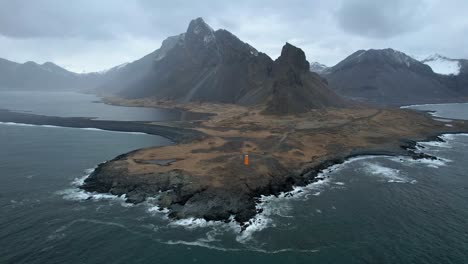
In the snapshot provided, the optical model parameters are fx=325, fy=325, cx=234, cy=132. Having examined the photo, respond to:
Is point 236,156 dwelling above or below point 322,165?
above

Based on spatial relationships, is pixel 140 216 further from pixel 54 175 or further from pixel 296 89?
pixel 296 89

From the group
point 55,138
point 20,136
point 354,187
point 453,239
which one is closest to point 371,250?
point 453,239

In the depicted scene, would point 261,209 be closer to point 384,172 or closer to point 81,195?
point 81,195

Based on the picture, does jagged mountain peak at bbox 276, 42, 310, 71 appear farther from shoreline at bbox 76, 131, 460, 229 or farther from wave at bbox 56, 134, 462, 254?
wave at bbox 56, 134, 462, 254

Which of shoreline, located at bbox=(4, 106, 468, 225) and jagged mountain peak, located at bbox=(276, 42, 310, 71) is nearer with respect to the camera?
shoreline, located at bbox=(4, 106, 468, 225)

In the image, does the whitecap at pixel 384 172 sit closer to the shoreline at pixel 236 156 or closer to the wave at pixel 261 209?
the wave at pixel 261 209

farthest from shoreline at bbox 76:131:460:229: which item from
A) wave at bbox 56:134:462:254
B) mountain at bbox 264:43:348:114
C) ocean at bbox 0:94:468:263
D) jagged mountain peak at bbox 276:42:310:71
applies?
jagged mountain peak at bbox 276:42:310:71

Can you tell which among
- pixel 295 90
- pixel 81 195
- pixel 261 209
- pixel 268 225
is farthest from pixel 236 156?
pixel 295 90

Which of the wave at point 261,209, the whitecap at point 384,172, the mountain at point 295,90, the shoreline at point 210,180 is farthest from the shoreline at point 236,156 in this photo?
the mountain at point 295,90

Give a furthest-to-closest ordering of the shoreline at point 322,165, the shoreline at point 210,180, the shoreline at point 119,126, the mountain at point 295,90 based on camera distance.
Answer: the mountain at point 295,90 → the shoreline at point 119,126 → the shoreline at point 210,180 → the shoreline at point 322,165
